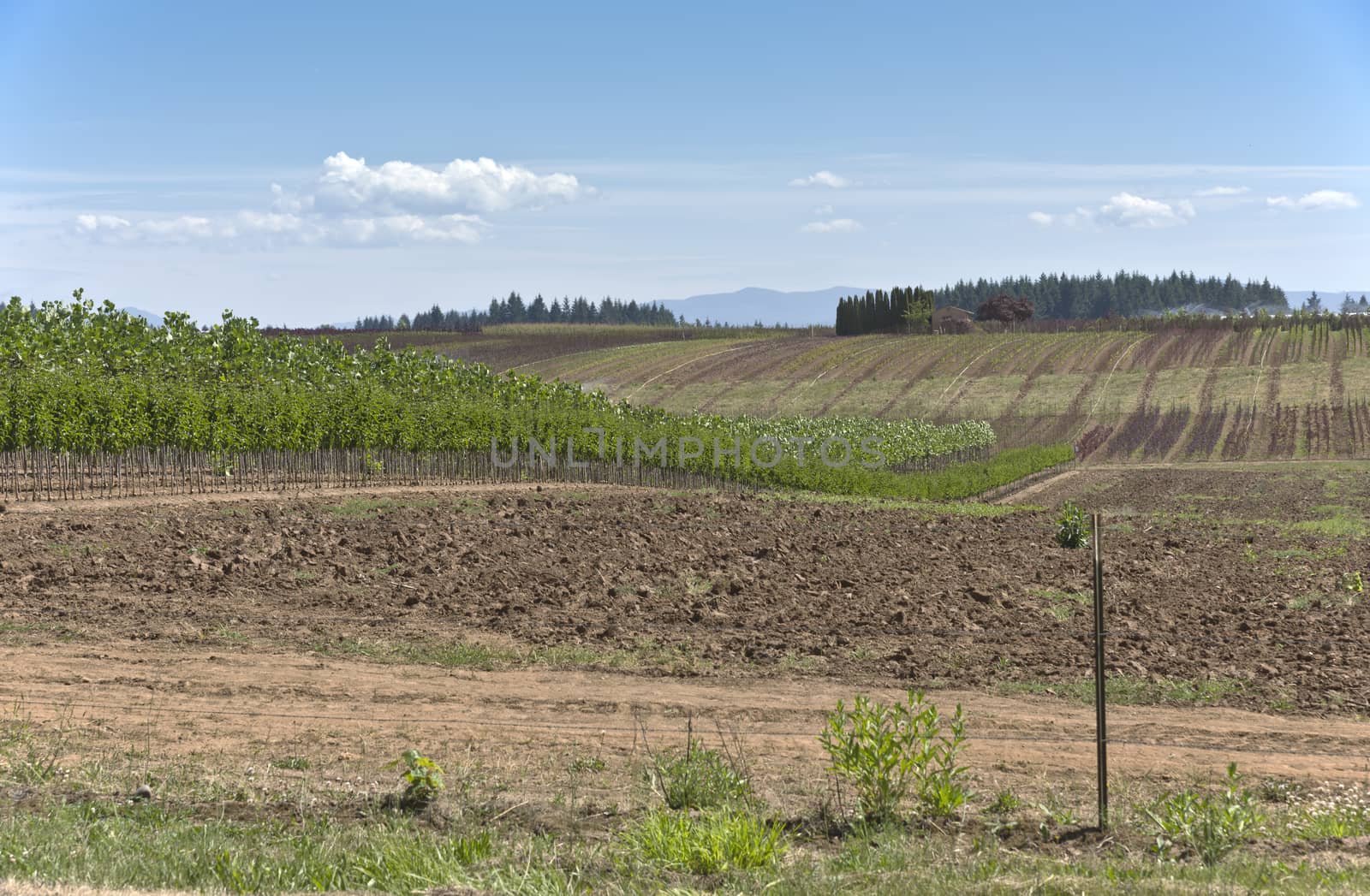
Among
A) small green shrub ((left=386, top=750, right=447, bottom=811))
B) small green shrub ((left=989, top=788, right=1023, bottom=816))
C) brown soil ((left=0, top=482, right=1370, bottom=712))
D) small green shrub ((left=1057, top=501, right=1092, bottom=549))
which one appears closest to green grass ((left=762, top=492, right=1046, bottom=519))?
brown soil ((left=0, top=482, right=1370, bottom=712))

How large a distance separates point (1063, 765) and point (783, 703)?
357cm

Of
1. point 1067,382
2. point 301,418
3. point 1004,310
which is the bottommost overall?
point 301,418

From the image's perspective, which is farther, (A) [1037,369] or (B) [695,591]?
(A) [1037,369]

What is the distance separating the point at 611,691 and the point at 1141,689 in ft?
21.4

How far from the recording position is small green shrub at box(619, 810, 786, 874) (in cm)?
816

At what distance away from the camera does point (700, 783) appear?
9852 millimetres

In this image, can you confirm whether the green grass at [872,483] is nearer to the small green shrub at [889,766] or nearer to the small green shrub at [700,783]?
the small green shrub at [700,783]

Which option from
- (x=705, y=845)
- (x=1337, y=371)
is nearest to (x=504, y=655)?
(x=705, y=845)

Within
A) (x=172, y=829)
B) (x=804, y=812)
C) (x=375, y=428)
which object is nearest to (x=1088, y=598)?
(x=804, y=812)

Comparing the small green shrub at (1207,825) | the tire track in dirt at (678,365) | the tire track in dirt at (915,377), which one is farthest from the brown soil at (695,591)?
the tire track in dirt at (678,365)

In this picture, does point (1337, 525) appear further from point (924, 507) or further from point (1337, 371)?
point (1337, 371)

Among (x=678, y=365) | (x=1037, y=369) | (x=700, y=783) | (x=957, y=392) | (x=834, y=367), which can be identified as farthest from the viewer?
(x=678, y=365)

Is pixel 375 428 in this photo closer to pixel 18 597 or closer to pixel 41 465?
pixel 41 465

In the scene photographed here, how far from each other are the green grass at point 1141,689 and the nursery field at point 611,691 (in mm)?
Result: 61
